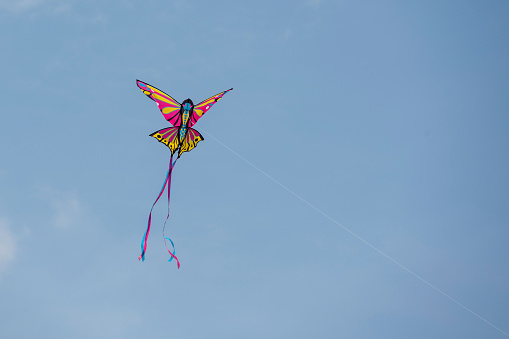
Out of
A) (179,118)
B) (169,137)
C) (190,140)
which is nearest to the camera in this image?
(179,118)

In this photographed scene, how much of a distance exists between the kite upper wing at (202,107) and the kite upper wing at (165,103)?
0.52 m

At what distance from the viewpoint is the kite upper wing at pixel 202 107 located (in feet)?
53.6

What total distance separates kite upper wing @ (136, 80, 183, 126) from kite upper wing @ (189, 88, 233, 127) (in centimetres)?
52

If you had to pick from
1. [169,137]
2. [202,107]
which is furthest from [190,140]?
[202,107]

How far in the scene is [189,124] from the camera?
1645 centimetres

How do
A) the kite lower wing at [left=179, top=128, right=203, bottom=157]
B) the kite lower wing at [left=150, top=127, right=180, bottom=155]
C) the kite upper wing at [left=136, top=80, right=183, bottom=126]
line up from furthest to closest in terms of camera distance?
the kite lower wing at [left=179, top=128, right=203, bottom=157] < the kite lower wing at [left=150, top=127, right=180, bottom=155] < the kite upper wing at [left=136, top=80, right=183, bottom=126]

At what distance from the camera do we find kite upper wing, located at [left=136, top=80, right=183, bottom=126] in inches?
596

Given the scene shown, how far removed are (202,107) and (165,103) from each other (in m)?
1.37

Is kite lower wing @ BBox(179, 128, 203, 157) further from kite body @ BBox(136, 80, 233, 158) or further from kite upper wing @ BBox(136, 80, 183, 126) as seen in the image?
kite upper wing @ BBox(136, 80, 183, 126)

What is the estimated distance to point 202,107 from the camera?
1648 cm

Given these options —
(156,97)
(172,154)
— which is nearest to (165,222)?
(172,154)

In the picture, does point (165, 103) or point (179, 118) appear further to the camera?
point (179, 118)

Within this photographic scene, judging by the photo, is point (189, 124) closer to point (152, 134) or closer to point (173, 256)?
point (152, 134)

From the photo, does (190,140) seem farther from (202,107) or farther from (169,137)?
(202,107)
